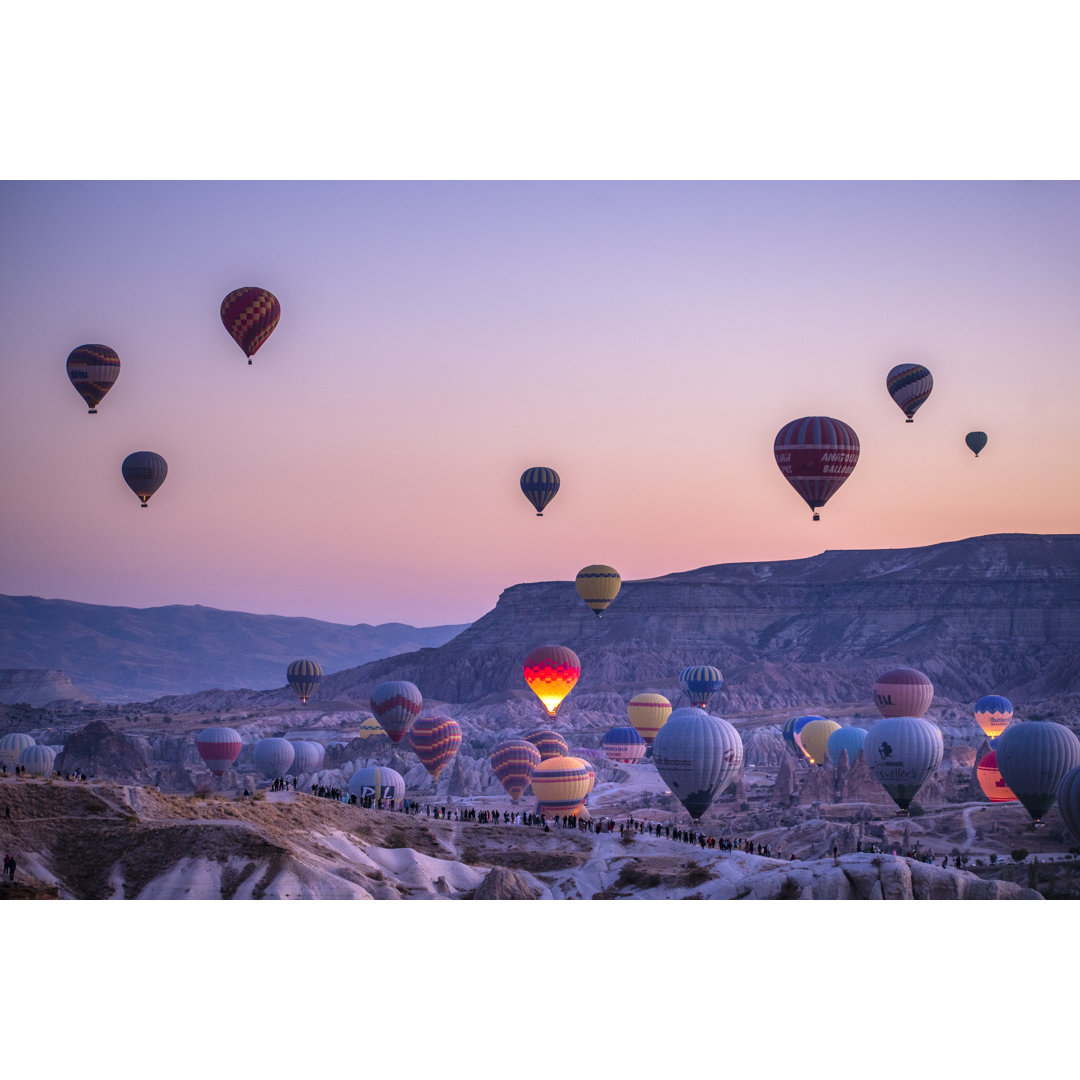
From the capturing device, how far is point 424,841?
43.0 metres

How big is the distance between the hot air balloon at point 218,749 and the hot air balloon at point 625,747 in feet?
88.4

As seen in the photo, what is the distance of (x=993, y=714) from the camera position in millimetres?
98250

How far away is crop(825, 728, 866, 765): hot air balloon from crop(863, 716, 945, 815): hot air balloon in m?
16.8

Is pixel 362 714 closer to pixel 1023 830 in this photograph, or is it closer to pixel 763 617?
pixel 763 617

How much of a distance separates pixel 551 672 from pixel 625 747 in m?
8.84

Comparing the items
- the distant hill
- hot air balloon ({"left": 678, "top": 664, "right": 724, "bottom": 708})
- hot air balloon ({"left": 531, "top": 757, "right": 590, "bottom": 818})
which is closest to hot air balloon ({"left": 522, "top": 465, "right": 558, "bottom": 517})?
hot air balloon ({"left": 531, "top": 757, "right": 590, "bottom": 818})

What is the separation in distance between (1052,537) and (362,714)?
8168 centimetres

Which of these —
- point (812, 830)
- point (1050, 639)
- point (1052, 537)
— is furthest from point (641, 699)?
point (1052, 537)

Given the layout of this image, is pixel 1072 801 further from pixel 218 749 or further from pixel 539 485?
pixel 218 749

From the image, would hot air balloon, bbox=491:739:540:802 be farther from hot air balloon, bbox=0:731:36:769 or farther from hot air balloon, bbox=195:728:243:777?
hot air balloon, bbox=0:731:36:769

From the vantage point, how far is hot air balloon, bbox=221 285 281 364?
165ft

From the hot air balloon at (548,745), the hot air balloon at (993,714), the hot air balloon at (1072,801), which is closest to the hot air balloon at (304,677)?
the hot air balloon at (548,745)

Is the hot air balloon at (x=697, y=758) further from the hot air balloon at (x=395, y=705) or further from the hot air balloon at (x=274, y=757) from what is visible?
the hot air balloon at (x=274, y=757)

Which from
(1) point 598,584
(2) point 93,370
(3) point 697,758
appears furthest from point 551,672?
(2) point 93,370
